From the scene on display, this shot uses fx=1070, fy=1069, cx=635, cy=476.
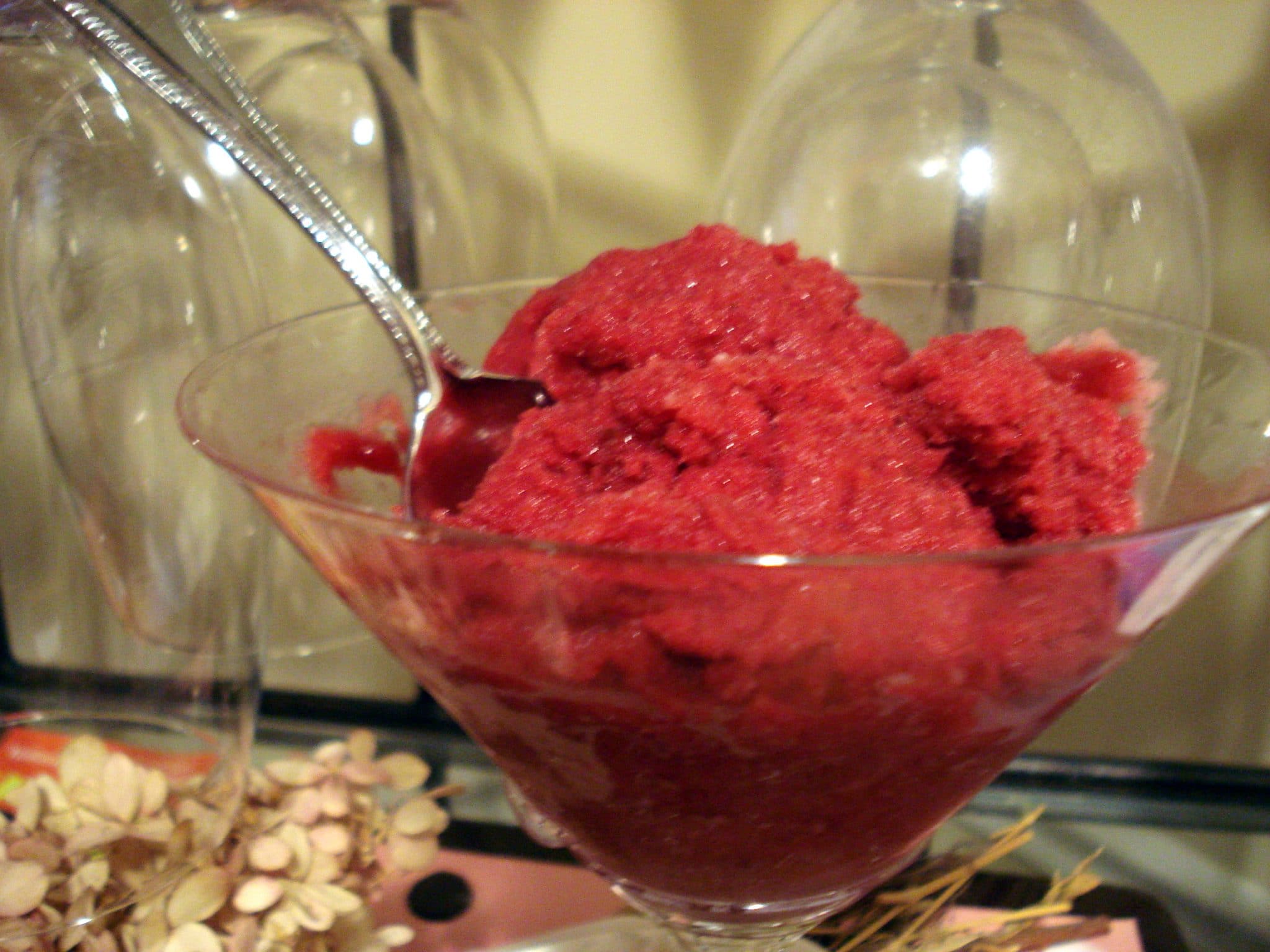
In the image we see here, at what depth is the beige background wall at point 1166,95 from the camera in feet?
2.95

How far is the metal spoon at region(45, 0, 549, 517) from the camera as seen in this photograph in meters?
0.60

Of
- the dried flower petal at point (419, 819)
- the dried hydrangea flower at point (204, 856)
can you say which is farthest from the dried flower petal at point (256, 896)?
the dried flower petal at point (419, 819)

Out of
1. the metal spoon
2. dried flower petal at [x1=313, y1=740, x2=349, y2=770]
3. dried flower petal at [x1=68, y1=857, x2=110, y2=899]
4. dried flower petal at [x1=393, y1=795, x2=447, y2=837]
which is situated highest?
the metal spoon

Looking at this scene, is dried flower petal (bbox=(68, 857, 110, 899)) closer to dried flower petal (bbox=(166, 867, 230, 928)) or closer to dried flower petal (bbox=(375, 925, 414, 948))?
dried flower petal (bbox=(166, 867, 230, 928))

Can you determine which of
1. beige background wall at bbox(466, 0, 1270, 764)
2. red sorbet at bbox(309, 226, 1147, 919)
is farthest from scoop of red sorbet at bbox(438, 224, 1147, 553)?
beige background wall at bbox(466, 0, 1270, 764)

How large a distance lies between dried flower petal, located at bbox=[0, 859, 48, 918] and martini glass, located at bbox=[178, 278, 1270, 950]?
289 millimetres

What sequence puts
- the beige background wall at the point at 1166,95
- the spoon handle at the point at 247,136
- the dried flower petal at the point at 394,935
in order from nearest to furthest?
1. the spoon handle at the point at 247,136
2. the dried flower petal at the point at 394,935
3. the beige background wall at the point at 1166,95

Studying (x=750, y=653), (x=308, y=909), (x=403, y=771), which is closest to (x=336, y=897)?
(x=308, y=909)

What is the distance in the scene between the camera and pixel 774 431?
1.61ft

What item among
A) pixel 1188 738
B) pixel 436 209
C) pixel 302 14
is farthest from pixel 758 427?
pixel 1188 738

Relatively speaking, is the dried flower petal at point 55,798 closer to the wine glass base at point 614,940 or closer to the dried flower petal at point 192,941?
the dried flower petal at point 192,941

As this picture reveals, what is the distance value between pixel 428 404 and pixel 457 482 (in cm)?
5

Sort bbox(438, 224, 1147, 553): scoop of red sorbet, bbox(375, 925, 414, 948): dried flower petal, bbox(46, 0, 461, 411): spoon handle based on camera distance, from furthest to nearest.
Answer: bbox(375, 925, 414, 948): dried flower petal, bbox(46, 0, 461, 411): spoon handle, bbox(438, 224, 1147, 553): scoop of red sorbet

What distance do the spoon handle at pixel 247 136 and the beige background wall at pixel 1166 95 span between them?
398mm
